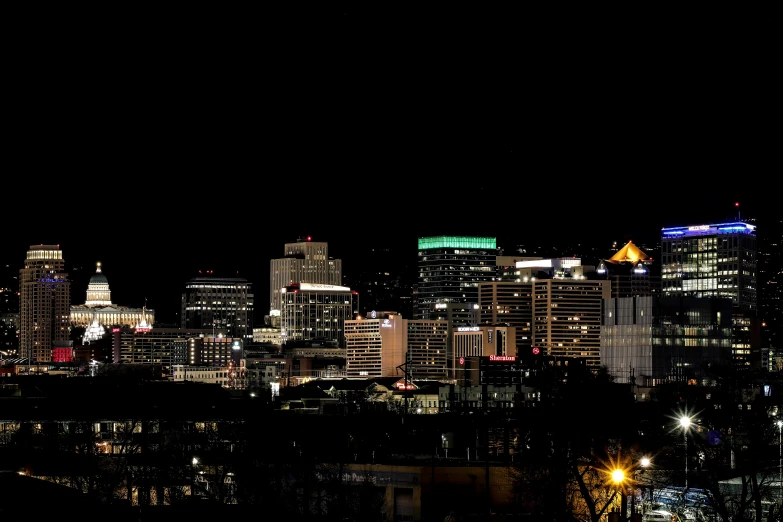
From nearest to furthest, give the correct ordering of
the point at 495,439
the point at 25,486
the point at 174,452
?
the point at 25,486 → the point at 174,452 → the point at 495,439

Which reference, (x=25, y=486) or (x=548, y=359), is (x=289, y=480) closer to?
(x=25, y=486)

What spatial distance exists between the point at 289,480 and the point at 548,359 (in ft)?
464

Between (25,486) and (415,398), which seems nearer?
(25,486)

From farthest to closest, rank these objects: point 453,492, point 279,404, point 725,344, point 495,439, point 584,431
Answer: point 725,344 < point 279,404 < point 495,439 < point 584,431 < point 453,492

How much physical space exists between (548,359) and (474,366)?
8754 mm

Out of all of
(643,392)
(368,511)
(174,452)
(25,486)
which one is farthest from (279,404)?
(25,486)

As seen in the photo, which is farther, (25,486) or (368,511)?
(368,511)

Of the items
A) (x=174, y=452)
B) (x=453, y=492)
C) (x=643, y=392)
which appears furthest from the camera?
(x=643, y=392)

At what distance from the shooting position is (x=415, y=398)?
525ft

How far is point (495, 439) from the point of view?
90.6 metres

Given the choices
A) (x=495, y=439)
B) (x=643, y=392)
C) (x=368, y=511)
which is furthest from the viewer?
(x=643, y=392)

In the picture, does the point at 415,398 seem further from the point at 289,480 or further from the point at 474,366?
the point at 289,480

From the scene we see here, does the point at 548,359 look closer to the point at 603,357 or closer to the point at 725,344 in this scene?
the point at 603,357

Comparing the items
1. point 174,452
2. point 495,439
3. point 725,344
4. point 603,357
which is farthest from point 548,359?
point 174,452
